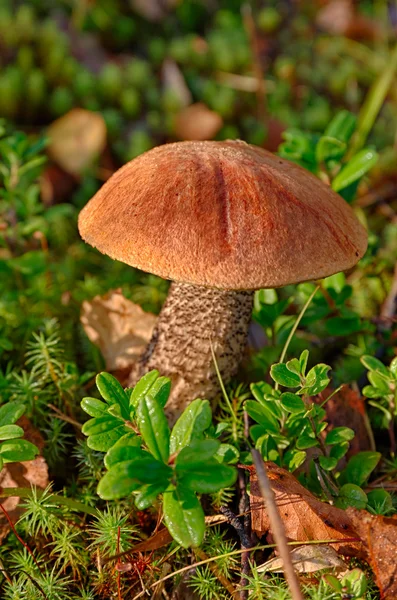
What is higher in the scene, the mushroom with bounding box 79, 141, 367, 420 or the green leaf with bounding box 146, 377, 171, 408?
the mushroom with bounding box 79, 141, 367, 420

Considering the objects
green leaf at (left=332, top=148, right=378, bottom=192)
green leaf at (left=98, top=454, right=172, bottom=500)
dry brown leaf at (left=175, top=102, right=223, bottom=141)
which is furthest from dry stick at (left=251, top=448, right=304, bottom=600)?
dry brown leaf at (left=175, top=102, right=223, bottom=141)

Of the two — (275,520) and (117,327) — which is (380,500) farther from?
(117,327)

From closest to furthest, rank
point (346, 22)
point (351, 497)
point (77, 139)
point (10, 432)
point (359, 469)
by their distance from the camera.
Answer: point (10, 432)
point (351, 497)
point (359, 469)
point (77, 139)
point (346, 22)

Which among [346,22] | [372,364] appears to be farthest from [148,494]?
[346,22]

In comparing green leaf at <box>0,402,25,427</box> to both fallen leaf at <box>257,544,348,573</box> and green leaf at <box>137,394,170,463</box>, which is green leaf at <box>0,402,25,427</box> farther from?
fallen leaf at <box>257,544,348,573</box>

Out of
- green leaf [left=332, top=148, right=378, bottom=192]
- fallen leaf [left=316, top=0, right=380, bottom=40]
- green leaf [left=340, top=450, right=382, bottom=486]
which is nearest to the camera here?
green leaf [left=340, top=450, right=382, bottom=486]

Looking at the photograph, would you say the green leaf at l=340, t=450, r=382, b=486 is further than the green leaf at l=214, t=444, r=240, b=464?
Yes

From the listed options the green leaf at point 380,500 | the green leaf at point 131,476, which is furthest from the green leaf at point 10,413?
the green leaf at point 380,500
